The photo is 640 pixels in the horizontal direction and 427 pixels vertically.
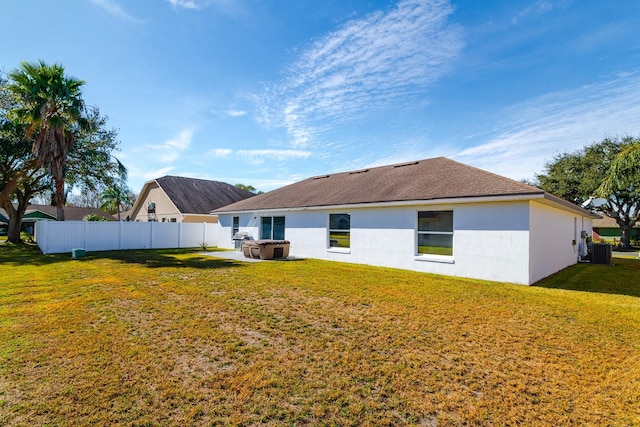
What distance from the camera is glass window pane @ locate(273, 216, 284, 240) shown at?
17.1 metres

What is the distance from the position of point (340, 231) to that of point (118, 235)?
14382 mm

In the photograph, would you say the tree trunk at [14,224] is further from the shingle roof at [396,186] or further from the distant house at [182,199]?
the shingle roof at [396,186]

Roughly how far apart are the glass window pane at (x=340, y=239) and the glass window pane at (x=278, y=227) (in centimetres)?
359

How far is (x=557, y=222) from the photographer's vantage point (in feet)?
39.9

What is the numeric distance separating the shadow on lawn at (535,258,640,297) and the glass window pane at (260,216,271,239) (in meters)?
12.9

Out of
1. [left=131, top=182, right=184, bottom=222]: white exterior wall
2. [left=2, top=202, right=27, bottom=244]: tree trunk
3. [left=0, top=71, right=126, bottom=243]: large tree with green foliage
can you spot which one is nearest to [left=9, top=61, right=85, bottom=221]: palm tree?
[left=0, top=71, right=126, bottom=243]: large tree with green foliage

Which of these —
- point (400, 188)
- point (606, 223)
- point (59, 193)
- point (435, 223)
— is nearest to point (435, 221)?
point (435, 223)

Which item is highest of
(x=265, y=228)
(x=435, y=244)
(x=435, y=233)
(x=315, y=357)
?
(x=435, y=233)

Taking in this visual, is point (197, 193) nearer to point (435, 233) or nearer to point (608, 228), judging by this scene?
point (435, 233)

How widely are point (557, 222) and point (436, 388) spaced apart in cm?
1220

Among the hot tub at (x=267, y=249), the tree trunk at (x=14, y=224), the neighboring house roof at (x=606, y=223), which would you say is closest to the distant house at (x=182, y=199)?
the tree trunk at (x=14, y=224)

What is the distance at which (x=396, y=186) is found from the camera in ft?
43.0

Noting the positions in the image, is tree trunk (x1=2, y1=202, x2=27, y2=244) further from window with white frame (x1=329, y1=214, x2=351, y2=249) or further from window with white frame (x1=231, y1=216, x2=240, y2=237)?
window with white frame (x1=329, y1=214, x2=351, y2=249)

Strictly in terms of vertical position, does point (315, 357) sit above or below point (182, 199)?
below
